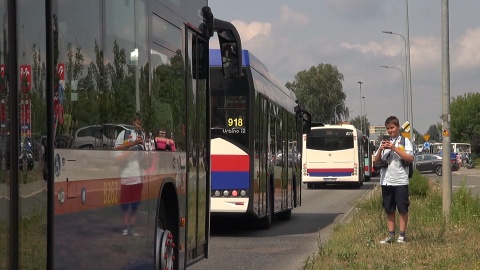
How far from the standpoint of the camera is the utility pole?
19.0 m

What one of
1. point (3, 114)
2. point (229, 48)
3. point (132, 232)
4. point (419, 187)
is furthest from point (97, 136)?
Answer: point (419, 187)

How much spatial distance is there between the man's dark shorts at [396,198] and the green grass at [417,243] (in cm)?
51

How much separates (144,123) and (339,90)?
418 ft

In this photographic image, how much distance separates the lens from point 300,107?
26.4 meters

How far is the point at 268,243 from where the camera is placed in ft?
57.4

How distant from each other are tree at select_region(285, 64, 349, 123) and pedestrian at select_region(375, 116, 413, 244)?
390ft

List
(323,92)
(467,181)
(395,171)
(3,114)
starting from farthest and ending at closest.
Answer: (323,92), (467,181), (395,171), (3,114)

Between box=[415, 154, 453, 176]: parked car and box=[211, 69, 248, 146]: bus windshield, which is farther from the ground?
box=[211, 69, 248, 146]: bus windshield

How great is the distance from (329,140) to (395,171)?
32.9 metres

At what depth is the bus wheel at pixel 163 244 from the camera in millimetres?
9297

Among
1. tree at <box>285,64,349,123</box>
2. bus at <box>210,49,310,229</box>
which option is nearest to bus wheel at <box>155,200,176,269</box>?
bus at <box>210,49,310,229</box>

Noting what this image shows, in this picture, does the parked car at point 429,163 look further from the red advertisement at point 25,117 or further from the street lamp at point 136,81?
the red advertisement at point 25,117

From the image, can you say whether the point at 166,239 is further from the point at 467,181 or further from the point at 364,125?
the point at 364,125

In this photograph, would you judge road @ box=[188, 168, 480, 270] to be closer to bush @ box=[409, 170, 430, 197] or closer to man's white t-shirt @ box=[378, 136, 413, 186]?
man's white t-shirt @ box=[378, 136, 413, 186]
